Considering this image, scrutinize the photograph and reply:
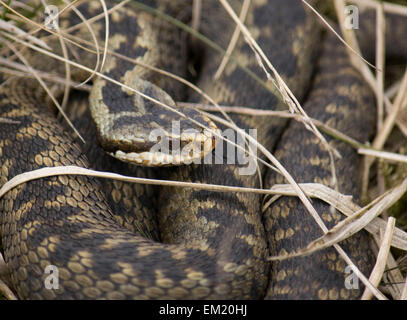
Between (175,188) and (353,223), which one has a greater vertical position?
(175,188)

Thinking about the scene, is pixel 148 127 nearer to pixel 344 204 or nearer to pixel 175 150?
pixel 175 150

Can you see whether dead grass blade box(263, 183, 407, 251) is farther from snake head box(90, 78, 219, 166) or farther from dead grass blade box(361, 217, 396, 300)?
snake head box(90, 78, 219, 166)

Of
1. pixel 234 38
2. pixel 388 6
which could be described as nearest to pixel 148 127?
pixel 234 38

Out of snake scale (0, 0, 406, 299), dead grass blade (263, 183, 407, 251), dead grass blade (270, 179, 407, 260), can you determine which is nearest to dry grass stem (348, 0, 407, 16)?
snake scale (0, 0, 406, 299)

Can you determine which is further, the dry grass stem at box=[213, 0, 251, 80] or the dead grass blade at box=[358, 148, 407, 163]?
the dry grass stem at box=[213, 0, 251, 80]
